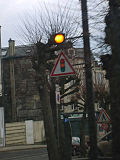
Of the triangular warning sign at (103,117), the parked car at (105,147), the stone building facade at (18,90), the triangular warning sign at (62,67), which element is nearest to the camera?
the triangular warning sign at (62,67)

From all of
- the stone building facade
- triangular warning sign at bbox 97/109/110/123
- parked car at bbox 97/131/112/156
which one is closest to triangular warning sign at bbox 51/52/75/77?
parked car at bbox 97/131/112/156

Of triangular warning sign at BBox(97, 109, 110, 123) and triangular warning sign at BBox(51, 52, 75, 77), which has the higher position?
triangular warning sign at BBox(51, 52, 75, 77)

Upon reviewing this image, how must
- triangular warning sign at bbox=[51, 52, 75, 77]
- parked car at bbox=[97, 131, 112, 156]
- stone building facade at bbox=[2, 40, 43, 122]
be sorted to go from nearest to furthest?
triangular warning sign at bbox=[51, 52, 75, 77] < parked car at bbox=[97, 131, 112, 156] < stone building facade at bbox=[2, 40, 43, 122]

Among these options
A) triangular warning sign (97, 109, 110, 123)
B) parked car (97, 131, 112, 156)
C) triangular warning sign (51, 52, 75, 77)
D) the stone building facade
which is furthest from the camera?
the stone building facade

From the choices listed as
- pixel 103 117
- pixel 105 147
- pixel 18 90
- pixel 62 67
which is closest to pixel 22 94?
pixel 18 90

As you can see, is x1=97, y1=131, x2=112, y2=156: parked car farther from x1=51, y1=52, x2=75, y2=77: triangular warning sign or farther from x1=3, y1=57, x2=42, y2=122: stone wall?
x1=3, y1=57, x2=42, y2=122: stone wall

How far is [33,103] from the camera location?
38531mm

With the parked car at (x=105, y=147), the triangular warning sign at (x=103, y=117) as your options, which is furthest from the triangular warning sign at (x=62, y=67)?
the triangular warning sign at (x=103, y=117)

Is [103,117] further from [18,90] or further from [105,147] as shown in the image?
[18,90]

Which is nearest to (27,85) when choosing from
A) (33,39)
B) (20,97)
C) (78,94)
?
(20,97)

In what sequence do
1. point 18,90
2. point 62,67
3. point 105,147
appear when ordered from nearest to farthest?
1. point 62,67
2. point 105,147
3. point 18,90

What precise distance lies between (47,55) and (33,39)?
398 centimetres

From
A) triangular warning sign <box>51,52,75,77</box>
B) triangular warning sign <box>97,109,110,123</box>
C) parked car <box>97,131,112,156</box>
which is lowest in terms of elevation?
parked car <box>97,131,112,156</box>

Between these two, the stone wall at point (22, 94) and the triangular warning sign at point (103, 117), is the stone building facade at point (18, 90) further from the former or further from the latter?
the triangular warning sign at point (103, 117)
